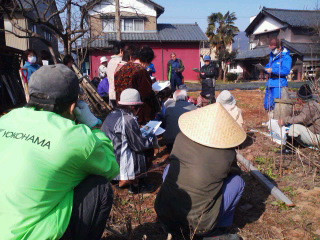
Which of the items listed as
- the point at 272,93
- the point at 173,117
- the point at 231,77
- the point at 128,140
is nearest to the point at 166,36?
the point at 231,77

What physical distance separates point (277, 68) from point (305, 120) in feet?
5.76

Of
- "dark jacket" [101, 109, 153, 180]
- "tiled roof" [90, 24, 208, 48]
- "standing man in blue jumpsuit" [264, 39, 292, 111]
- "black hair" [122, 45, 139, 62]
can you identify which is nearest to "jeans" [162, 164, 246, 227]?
"dark jacket" [101, 109, 153, 180]

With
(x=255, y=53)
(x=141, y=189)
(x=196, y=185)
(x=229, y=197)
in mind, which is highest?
(x=255, y=53)

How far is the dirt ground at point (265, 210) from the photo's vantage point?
8.46ft

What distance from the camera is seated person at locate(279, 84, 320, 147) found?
3.94 metres

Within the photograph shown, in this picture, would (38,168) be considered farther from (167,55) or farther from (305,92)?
(167,55)

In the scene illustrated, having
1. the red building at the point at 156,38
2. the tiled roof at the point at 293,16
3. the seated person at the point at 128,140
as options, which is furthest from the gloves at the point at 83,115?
the tiled roof at the point at 293,16

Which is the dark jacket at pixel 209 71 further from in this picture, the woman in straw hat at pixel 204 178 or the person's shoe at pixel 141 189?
the woman in straw hat at pixel 204 178

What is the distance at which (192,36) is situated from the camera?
2486 cm

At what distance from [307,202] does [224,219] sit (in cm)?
109

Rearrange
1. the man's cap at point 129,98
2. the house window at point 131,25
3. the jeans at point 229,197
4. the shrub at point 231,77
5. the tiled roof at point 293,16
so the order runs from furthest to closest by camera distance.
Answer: the shrub at point 231,77 → the tiled roof at point 293,16 → the house window at point 131,25 → the man's cap at point 129,98 → the jeans at point 229,197

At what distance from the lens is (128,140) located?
3.34m

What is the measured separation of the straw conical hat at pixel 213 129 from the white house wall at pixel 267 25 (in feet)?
105

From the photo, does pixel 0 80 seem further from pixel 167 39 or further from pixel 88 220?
pixel 167 39
